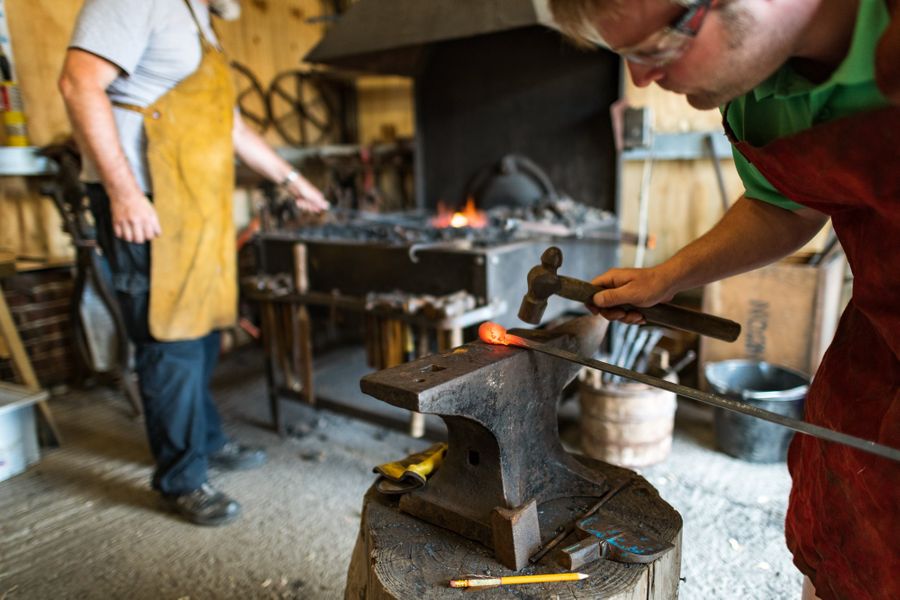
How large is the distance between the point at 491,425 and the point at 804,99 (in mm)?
674

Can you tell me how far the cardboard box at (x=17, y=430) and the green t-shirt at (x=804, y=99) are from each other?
2.80 metres

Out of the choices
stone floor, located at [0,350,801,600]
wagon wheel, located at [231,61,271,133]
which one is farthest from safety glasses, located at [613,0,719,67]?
wagon wheel, located at [231,61,271,133]

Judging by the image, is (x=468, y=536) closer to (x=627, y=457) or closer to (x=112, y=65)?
(x=627, y=457)

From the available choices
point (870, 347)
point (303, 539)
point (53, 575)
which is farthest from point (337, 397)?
point (870, 347)

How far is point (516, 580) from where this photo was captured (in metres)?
1.00

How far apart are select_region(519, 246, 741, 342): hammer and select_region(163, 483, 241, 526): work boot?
156 cm

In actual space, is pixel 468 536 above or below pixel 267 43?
below

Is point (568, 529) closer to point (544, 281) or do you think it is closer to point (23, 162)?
point (544, 281)

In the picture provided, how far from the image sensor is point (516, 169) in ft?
12.7

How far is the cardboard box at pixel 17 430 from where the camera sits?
100 inches

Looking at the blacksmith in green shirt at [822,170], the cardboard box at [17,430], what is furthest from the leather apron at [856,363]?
the cardboard box at [17,430]

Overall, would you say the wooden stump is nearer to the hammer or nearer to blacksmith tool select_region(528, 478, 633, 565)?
blacksmith tool select_region(528, 478, 633, 565)

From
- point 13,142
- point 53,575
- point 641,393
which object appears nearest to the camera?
point 53,575

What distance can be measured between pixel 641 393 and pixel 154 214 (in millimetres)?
1896
